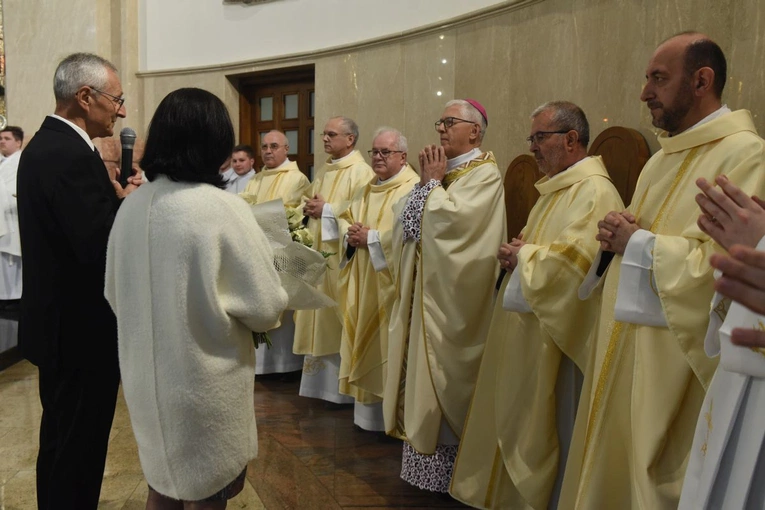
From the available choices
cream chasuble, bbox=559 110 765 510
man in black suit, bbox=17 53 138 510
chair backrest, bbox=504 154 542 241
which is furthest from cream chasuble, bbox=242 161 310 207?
cream chasuble, bbox=559 110 765 510

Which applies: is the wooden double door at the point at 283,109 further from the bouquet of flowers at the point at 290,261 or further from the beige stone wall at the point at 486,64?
the bouquet of flowers at the point at 290,261

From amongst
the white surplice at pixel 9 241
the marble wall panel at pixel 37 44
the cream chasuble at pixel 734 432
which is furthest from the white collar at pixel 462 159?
the marble wall panel at pixel 37 44

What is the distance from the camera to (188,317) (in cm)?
200

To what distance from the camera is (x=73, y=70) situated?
2727mm

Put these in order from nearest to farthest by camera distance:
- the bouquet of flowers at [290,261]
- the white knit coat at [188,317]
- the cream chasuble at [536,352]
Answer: the white knit coat at [188,317] < the bouquet of flowers at [290,261] < the cream chasuble at [536,352]

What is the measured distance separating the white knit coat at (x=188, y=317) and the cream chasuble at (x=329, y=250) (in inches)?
115

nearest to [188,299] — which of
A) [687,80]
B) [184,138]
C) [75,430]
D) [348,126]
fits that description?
[184,138]

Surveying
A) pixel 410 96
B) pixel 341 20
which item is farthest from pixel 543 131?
pixel 341 20

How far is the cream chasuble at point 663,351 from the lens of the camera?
7.13ft

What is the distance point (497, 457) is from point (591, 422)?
0.93 m

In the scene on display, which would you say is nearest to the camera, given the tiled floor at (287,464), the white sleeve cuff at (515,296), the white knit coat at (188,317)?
the white knit coat at (188,317)

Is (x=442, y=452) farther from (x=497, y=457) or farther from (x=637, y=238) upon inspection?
(x=637, y=238)

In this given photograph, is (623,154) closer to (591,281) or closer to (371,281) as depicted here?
(591,281)

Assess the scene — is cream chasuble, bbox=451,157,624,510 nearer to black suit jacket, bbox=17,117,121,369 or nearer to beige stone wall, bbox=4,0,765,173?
beige stone wall, bbox=4,0,765,173
